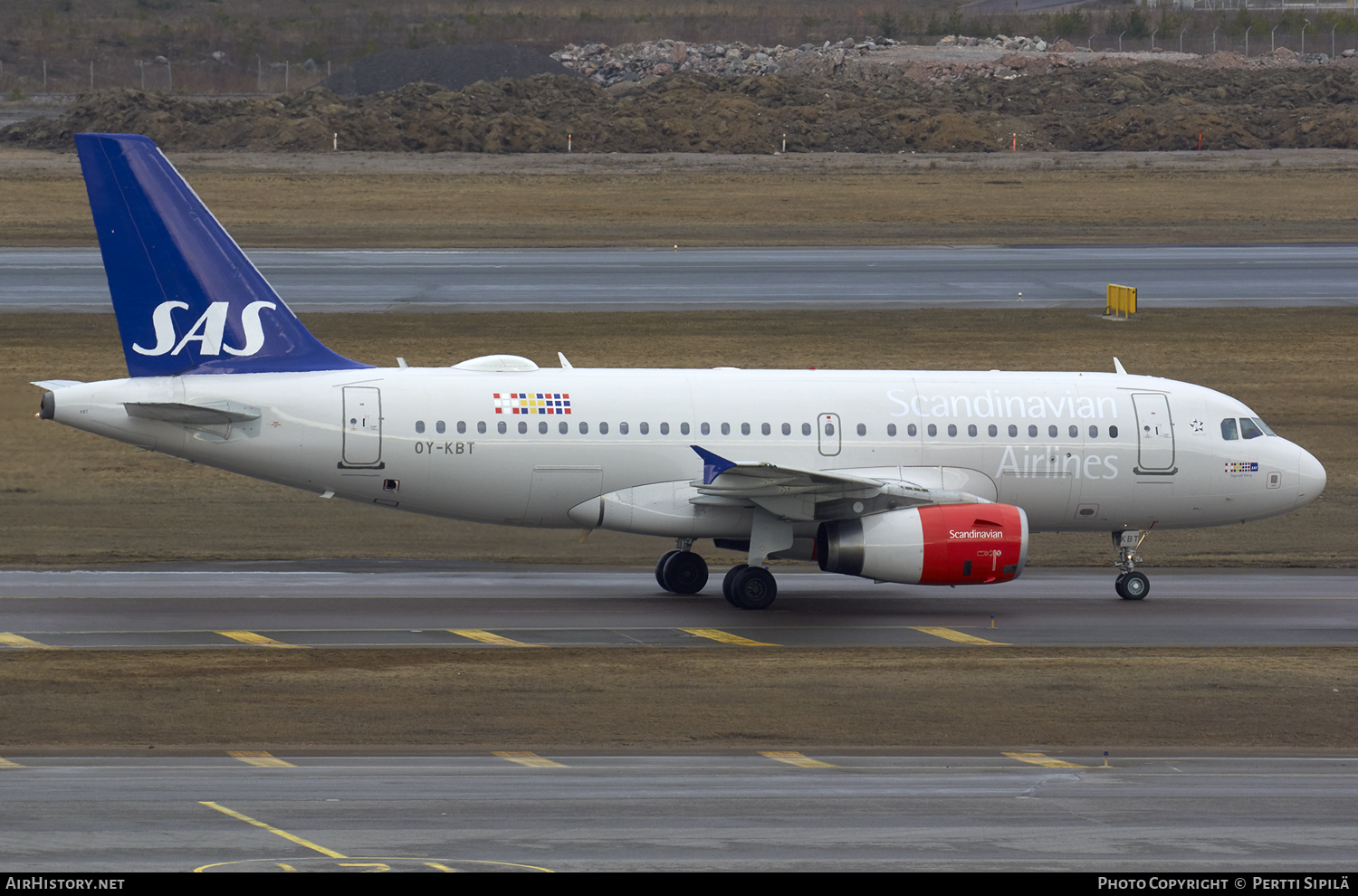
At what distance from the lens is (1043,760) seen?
20.0 metres

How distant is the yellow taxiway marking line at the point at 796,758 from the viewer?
19.6 meters

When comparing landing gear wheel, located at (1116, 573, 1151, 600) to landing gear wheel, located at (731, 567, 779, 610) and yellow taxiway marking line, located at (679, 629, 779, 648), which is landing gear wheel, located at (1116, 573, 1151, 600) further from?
yellow taxiway marking line, located at (679, 629, 779, 648)

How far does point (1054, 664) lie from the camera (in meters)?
25.4

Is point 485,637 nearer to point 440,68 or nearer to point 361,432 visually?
point 361,432

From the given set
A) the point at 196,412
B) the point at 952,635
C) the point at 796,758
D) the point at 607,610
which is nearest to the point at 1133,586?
the point at 952,635

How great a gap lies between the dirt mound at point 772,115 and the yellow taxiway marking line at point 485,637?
6847 centimetres

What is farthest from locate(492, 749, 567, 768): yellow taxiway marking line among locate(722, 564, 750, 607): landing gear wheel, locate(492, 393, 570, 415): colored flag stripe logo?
locate(492, 393, 570, 415): colored flag stripe logo

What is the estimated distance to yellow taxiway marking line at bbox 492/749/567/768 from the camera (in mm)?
19406

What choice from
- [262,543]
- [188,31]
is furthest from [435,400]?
[188,31]

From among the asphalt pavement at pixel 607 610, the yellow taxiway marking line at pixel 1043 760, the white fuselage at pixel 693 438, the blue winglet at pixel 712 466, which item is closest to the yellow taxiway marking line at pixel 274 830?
the yellow taxiway marking line at pixel 1043 760

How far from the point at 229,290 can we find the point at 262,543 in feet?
24.7

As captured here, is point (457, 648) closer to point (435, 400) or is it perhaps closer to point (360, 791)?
point (435, 400)

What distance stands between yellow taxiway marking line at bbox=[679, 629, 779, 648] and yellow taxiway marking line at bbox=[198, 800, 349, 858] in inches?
433

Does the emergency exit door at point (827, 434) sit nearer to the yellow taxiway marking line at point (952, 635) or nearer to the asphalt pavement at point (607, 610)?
the asphalt pavement at point (607, 610)
